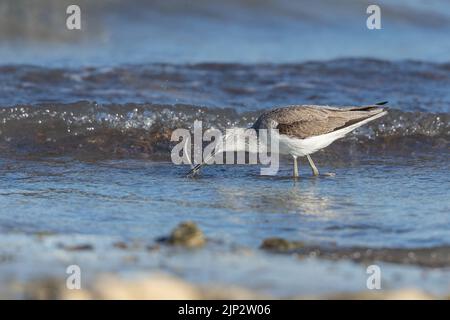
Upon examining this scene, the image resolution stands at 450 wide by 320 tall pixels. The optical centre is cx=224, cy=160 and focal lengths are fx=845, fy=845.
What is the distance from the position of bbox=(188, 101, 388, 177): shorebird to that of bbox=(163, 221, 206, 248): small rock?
2164mm

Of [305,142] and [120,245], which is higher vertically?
[305,142]

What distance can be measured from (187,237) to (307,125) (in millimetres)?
2449

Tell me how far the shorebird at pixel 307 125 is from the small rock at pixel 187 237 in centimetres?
216

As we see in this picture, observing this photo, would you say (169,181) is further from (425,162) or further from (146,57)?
(146,57)

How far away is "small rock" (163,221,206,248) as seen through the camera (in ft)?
17.2

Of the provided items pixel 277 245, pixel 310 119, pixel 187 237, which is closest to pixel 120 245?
pixel 187 237

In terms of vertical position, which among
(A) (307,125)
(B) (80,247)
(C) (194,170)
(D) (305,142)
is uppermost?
(A) (307,125)

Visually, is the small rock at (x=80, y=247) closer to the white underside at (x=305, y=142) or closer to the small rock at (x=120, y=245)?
the small rock at (x=120, y=245)

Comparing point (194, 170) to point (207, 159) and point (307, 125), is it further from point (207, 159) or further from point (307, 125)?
point (307, 125)

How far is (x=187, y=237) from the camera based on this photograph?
527 cm

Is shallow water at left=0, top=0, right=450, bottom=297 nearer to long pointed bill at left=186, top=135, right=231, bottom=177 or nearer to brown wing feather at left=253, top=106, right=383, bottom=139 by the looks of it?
long pointed bill at left=186, top=135, right=231, bottom=177

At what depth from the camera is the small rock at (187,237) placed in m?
5.25

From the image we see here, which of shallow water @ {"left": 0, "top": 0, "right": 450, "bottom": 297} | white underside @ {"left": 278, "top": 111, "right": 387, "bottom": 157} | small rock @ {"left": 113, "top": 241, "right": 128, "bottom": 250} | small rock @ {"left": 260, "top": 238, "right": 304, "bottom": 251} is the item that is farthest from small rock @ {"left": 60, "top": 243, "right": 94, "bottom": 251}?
white underside @ {"left": 278, "top": 111, "right": 387, "bottom": 157}

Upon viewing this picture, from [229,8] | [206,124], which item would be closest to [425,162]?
[206,124]
